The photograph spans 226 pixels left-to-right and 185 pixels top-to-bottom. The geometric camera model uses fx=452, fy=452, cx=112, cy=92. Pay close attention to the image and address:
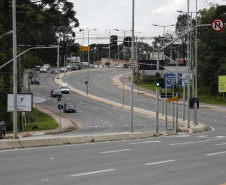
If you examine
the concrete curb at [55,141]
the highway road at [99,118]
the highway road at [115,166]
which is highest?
the highway road at [115,166]

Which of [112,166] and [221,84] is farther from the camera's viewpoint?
[221,84]

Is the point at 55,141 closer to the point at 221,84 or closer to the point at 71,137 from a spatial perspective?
the point at 71,137

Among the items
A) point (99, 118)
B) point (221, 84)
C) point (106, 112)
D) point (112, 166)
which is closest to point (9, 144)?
point (112, 166)

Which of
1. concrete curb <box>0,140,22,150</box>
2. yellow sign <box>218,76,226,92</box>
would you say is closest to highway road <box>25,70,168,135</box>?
yellow sign <box>218,76,226,92</box>

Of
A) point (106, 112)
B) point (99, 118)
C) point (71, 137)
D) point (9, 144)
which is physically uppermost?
point (9, 144)

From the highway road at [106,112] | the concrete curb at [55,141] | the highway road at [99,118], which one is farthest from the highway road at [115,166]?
the highway road at [106,112]

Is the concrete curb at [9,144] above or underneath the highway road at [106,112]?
above

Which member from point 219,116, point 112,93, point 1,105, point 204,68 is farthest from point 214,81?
point 1,105

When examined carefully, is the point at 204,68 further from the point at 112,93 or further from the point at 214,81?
the point at 112,93

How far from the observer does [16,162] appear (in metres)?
16.5

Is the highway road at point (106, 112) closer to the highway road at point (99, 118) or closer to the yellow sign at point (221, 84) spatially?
the highway road at point (99, 118)

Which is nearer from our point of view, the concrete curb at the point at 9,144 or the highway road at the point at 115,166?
the highway road at the point at 115,166

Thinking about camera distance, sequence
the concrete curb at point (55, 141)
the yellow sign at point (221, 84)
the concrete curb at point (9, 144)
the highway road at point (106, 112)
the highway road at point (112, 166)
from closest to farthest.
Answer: the highway road at point (112, 166) < the concrete curb at point (9, 144) < the concrete curb at point (55, 141) < the highway road at point (106, 112) < the yellow sign at point (221, 84)

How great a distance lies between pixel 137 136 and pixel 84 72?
109 m
